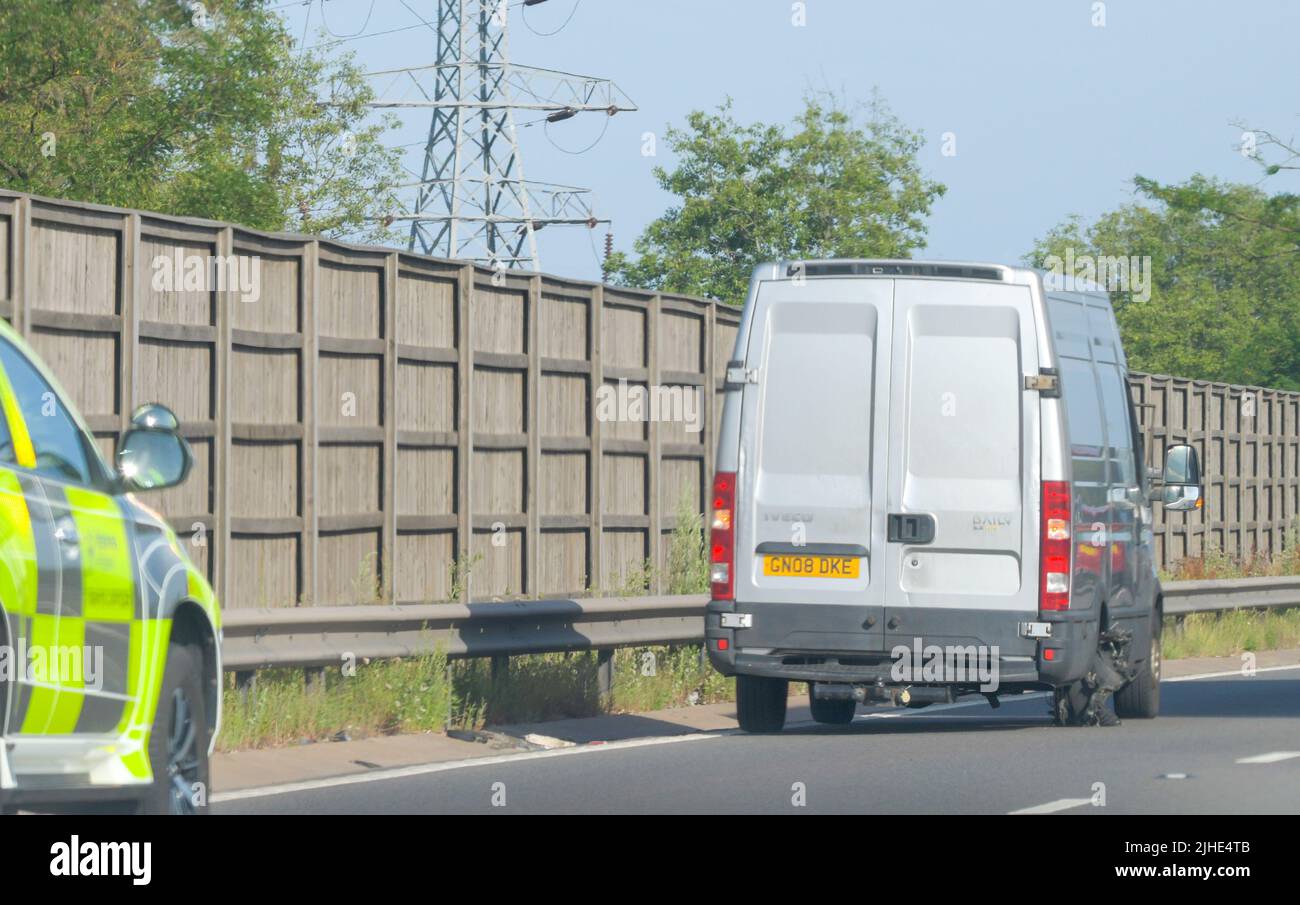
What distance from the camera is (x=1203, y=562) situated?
98.6ft

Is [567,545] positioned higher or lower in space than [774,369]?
lower

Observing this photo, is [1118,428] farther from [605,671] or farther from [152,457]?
[152,457]

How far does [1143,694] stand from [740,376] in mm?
3933

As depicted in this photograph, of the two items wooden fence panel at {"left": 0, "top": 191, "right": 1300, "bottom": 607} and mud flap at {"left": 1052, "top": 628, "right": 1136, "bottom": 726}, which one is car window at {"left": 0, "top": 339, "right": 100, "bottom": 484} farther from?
mud flap at {"left": 1052, "top": 628, "right": 1136, "bottom": 726}

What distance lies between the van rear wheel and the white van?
1.88ft

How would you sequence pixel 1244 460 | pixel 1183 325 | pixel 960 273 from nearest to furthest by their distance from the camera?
pixel 960 273, pixel 1244 460, pixel 1183 325

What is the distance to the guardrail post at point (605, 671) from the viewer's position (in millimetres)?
14859

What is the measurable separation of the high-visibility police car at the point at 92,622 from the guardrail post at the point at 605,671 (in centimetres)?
705

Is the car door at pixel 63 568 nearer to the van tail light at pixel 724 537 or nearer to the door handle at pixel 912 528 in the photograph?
the van tail light at pixel 724 537

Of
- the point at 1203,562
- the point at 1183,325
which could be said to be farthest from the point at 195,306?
the point at 1183,325

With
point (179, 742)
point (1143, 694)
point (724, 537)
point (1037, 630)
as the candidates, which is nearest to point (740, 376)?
point (724, 537)

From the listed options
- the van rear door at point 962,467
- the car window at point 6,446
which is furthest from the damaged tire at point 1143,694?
the car window at point 6,446

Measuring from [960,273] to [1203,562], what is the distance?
60.8 ft
